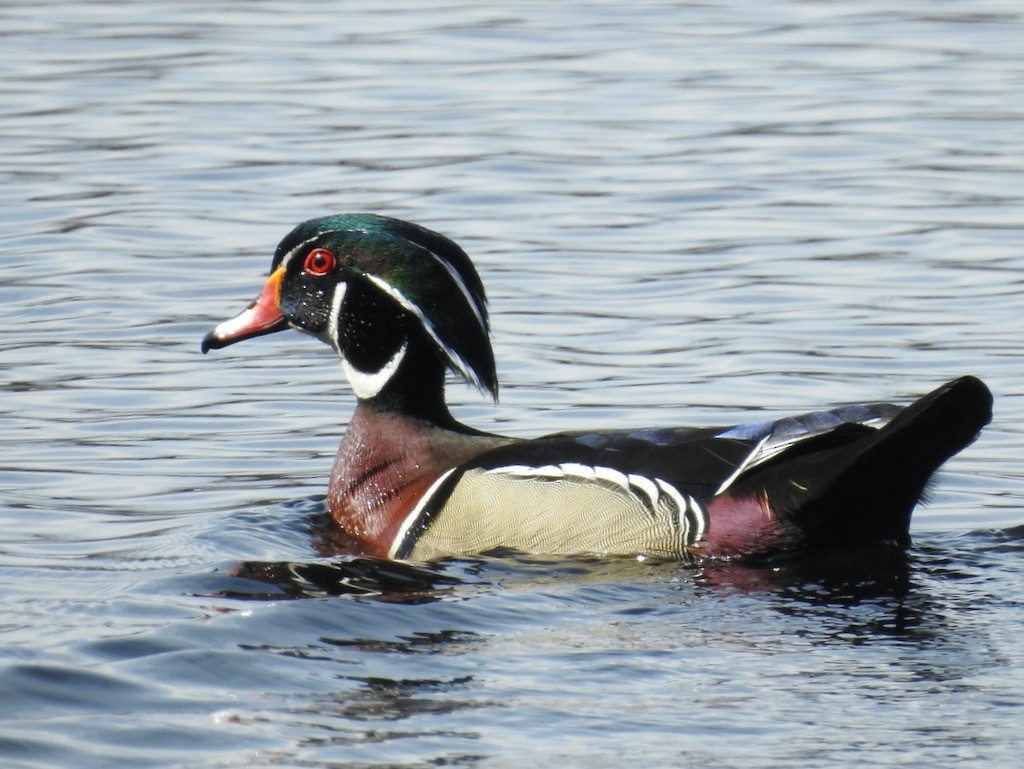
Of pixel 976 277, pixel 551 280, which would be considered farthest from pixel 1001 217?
pixel 551 280

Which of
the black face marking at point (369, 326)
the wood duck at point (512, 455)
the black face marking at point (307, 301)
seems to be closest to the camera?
the wood duck at point (512, 455)

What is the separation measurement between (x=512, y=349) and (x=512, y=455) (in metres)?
3.32

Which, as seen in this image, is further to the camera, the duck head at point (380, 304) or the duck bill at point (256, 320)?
the duck bill at point (256, 320)

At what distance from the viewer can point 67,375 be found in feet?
35.6

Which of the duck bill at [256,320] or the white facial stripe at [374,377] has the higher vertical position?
the duck bill at [256,320]

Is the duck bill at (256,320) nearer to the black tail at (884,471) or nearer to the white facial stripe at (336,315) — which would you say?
the white facial stripe at (336,315)

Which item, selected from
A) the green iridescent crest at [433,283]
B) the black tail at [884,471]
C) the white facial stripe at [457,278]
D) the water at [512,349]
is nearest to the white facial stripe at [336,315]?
the green iridescent crest at [433,283]

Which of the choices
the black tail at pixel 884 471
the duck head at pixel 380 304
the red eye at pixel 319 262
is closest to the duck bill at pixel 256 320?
the duck head at pixel 380 304

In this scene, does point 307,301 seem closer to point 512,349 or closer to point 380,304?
point 380,304

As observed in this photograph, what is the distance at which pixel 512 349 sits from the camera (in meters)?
11.2

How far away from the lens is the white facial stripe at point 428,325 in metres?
8.56

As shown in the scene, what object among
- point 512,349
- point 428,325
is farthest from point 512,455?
point 512,349

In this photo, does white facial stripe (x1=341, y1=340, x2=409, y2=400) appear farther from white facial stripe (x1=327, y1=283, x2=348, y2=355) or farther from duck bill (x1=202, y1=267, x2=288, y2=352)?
duck bill (x1=202, y1=267, x2=288, y2=352)

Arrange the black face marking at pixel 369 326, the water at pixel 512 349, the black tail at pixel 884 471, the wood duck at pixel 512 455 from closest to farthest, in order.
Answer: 1. the water at pixel 512 349
2. the black tail at pixel 884 471
3. the wood duck at pixel 512 455
4. the black face marking at pixel 369 326
